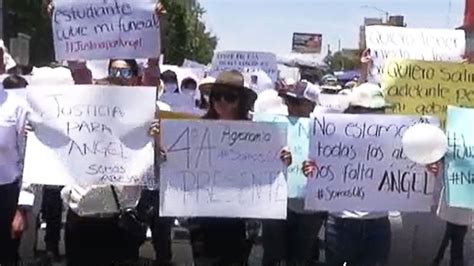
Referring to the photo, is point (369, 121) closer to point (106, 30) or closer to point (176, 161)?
point (176, 161)

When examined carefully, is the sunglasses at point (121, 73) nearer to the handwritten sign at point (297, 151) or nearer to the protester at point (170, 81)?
the handwritten sign at point (297, 151)

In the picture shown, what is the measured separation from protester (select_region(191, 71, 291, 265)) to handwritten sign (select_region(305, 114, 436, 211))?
0.25m

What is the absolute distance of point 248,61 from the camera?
1427 centimetres

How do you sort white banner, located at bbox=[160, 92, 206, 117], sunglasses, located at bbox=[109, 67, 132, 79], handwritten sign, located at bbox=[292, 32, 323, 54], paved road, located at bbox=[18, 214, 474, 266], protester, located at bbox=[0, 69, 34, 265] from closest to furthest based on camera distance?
1. protester, located at bbox=[0, 69, 34, 265]
2. sunglasses, located at bbox=[109, 67, 132, 79]
3. paved road, located at bbox=[18, 214, 474, 266]
4. white banner, located at bbox=[160, 92, 206, 117]
5. handwritten sign, located at bbox=[292, 32, 323, 54]

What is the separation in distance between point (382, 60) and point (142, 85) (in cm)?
189

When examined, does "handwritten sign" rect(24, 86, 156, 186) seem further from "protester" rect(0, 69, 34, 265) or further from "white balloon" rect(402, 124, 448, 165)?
"white balloon" rect(402, 124, 448, 165)

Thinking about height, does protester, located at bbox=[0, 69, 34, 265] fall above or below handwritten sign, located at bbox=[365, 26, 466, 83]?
below

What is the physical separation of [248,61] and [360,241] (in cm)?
808

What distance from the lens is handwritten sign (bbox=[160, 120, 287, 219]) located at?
6.25 meters

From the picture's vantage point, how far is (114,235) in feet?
20.7

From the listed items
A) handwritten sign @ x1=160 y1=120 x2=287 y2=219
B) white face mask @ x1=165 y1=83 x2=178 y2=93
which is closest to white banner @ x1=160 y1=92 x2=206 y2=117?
white face mask @ x1=165 y1=83 x2=178 y2=93

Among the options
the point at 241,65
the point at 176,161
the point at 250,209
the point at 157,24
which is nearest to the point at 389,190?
the point at 250,209

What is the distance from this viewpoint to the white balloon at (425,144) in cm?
602

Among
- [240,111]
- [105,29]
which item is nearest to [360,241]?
[240,111]
